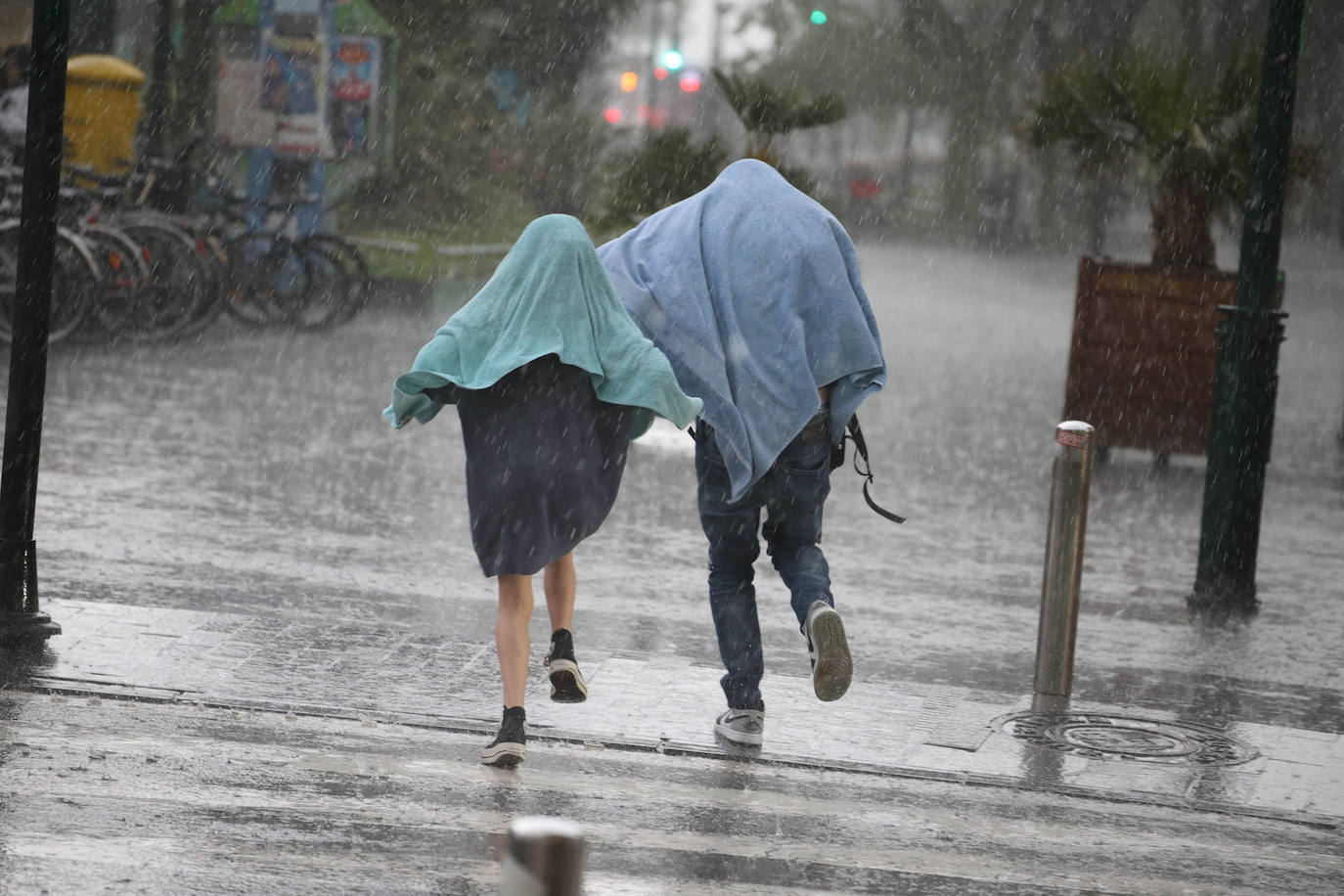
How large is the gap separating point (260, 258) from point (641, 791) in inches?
527

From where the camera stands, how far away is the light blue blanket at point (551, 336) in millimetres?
5730

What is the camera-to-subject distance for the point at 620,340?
231 inches

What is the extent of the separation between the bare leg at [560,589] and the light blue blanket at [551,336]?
0.71 meters

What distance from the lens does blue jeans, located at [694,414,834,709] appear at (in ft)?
20.1

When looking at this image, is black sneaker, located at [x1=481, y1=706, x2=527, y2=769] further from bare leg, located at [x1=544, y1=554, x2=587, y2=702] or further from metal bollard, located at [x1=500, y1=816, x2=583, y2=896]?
metal bollard, located at [x1=500, y1=816, x2=583, y2=896]

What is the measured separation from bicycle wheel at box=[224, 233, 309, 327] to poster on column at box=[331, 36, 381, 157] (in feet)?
11.1

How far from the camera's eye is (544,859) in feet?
8.37

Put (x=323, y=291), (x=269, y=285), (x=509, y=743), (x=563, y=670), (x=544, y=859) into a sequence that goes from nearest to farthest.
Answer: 1. (x=544, y=859)
2. (x=509, y=743)
3. (x=563, y=670)
4. (x=269, y=285)
5. (x=323, y=291)

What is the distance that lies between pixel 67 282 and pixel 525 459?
10089 millimetres

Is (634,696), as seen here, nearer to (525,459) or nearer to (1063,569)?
(525,459)

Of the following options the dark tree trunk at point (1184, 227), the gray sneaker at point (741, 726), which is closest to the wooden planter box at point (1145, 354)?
the dark tree trunk at point (1184, 227)

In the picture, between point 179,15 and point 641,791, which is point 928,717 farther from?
point 179,15

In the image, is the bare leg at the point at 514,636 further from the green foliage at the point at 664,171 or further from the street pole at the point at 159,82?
the street pole at the point at 159,82

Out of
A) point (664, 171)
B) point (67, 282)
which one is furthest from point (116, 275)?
point (664, 171)
